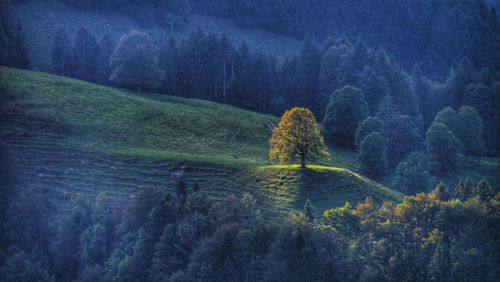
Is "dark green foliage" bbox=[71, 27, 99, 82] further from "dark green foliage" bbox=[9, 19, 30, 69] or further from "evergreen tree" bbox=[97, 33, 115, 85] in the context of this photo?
"dark green foliage" bbox=[9, 19, 30, 69]

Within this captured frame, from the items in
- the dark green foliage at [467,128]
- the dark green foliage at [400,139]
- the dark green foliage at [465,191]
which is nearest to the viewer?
the dark green foliage at [465,191]

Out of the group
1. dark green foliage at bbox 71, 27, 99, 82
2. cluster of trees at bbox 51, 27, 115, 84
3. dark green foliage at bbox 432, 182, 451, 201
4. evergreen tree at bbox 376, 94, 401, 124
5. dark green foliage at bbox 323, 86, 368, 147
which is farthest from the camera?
dark green foliage at bbox 71, 27, 99, 82

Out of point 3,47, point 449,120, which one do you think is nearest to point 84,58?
point 3,47

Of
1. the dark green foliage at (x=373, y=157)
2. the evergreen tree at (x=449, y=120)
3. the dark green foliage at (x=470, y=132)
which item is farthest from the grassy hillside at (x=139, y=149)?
the dark green foliage at (x=470, y=132)

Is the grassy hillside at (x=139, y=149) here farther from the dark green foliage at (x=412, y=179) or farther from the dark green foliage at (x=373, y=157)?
the dark green foliage at (x=412, y=179)

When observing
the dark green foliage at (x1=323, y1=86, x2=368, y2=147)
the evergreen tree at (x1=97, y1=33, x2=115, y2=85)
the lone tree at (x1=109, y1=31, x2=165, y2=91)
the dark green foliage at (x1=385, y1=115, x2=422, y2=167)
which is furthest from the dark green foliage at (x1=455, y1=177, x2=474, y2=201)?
the evergreen tree at (x1=97, y1=33, x2=115, y2=85)

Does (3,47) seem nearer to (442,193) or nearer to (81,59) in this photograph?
(81,59)
